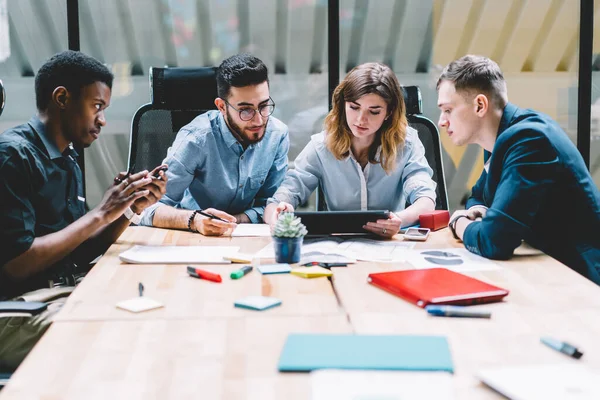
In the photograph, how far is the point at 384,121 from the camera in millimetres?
2396

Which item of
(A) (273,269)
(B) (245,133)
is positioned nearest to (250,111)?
(B) (245,133)

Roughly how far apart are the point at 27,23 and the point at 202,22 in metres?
1.15

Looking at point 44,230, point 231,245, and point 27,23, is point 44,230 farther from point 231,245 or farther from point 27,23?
point 27,23

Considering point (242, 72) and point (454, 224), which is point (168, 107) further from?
point (454, 224)

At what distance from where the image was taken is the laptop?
1851mm

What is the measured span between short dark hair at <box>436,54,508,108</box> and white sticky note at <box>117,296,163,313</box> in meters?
1.17

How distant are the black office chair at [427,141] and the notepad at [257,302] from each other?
52.9 inches

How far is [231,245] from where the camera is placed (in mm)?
1880

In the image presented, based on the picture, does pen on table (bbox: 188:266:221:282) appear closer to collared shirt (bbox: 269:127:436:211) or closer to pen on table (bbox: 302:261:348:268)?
pen on table (bbox: 302:261:348:268)

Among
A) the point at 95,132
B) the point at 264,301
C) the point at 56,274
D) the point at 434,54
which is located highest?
the point at 434,54

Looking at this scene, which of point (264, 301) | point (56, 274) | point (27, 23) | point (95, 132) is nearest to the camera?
point (264, 301)

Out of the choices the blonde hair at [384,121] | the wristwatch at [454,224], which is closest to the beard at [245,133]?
the blonde hair at [384,121]

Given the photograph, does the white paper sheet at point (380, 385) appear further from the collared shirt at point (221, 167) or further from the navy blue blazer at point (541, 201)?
the collared shirt at point (221, 167)

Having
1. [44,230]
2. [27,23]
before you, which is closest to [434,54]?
[27,23]
